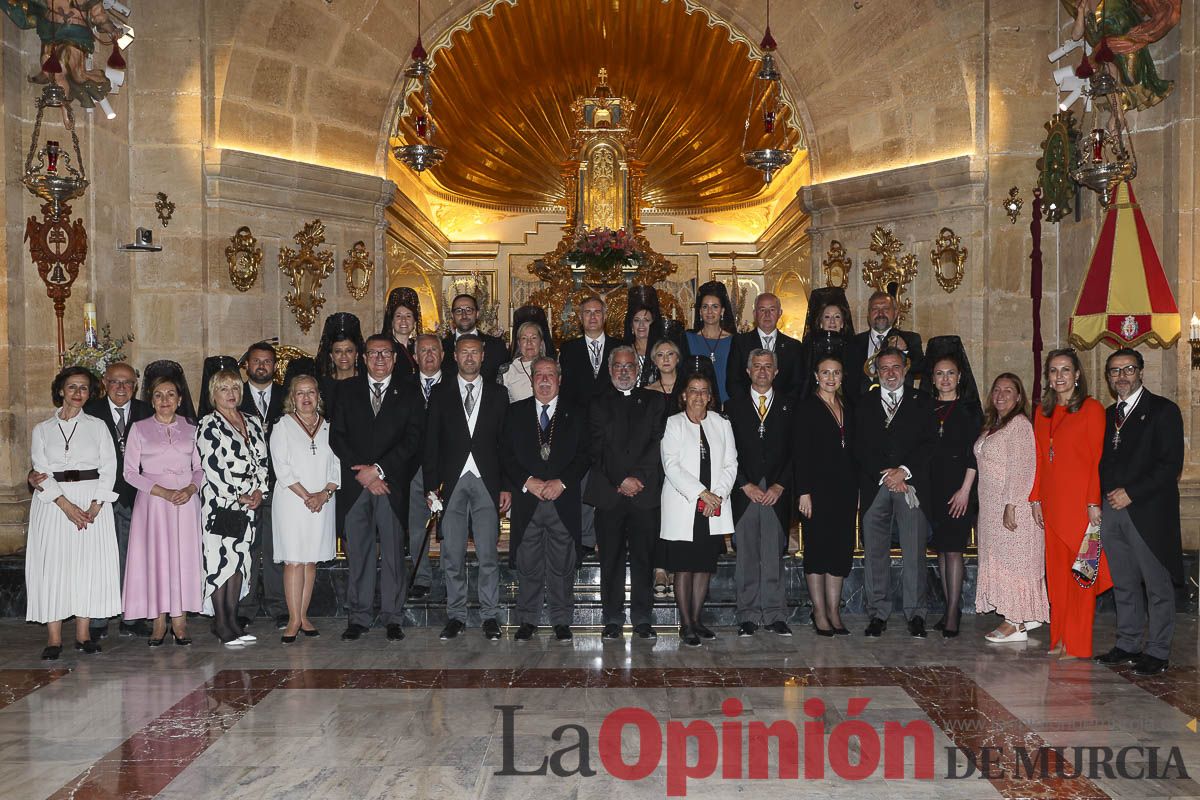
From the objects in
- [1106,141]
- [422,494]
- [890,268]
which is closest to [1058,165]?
[1106,141]

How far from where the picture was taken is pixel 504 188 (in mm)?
14062

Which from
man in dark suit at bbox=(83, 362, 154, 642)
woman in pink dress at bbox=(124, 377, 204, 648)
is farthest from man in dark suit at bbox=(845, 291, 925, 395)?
man in dark suit at bbox=(83, 362, 154, 642)

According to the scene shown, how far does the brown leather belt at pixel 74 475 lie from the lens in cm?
647

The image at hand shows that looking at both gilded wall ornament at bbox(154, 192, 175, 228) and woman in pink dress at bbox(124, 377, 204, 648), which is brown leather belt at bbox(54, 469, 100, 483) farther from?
gilded wall ornament at bbox(154, 192, 175, 228)

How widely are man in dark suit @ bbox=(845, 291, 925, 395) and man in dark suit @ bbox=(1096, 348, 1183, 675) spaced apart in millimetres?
1849

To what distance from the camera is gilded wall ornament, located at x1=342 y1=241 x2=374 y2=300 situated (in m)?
10.7

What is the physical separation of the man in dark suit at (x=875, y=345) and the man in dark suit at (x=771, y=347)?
0.43 meters

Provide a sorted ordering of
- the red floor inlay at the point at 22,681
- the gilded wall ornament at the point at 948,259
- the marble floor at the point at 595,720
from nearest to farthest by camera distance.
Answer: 1. the marble floor at the point at 595,720
2. the red floor inlay at the point at 22,681
3. the gilded wall ornament at the point at 948,259

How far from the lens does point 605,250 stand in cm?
1134

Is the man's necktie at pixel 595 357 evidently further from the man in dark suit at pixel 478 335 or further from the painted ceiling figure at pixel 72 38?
the painted ceiling figure at pixel 72 38

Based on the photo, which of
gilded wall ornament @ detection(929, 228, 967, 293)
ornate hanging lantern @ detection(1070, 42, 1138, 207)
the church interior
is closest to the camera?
the church interior

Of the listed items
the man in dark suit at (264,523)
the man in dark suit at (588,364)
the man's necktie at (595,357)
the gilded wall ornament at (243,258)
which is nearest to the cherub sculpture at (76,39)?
the gilded wall ornament at (243,258)

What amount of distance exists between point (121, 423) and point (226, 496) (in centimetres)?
92

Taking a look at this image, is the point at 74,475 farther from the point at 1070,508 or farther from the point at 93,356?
the point at 1070,508
